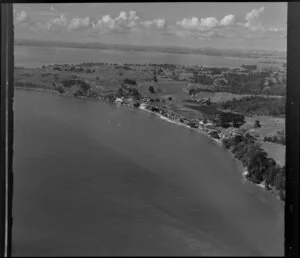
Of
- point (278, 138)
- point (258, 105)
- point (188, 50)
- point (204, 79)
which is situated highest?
point (188, 50)

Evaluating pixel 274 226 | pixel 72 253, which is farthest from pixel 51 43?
pixel 274 226

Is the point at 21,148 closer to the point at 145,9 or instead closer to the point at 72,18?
the point at 72,18

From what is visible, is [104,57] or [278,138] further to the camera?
[104,57]

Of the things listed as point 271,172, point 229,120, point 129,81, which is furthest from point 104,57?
point 271,172

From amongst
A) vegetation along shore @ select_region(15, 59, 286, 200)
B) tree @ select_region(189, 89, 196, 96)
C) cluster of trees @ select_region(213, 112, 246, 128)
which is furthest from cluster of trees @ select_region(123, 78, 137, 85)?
cluster of trees @ select_region(213, 112, 246, 128)

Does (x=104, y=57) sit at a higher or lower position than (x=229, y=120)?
higher

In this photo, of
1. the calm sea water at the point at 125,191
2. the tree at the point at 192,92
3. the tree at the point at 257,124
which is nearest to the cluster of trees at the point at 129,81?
the calm sea water at the point at 125,191

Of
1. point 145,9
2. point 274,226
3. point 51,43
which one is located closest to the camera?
point 274,226

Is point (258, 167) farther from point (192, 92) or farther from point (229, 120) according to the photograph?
point (192, 92)

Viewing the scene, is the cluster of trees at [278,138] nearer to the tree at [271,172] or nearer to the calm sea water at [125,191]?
the tree at [271,172]
